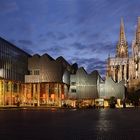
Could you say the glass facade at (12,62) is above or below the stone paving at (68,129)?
above

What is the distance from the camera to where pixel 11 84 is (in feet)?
325

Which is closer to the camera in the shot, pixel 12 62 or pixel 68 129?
pixel 68 129

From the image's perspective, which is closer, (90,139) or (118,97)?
(90,139)

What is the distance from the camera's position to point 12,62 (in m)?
94.8

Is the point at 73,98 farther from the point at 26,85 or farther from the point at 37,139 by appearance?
the point at 37,139

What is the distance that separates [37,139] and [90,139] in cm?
209

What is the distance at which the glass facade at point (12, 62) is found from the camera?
88000 mm

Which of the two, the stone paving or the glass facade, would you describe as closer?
the stone paving

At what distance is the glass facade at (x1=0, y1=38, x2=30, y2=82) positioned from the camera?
88000 millimetres

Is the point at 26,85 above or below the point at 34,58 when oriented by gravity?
below

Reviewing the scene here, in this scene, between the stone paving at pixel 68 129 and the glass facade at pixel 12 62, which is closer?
the stone paving at pixel 68 129

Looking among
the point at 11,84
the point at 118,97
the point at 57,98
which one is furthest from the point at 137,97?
the point at 11,84

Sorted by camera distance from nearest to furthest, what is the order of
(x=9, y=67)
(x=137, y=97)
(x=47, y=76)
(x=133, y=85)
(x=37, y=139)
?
(x=37, y=139) < (x=9, y=67) < (x=47, y=76) < (x=137, y=97) < (x=133, y=85)

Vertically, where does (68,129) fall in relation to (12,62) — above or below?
below
